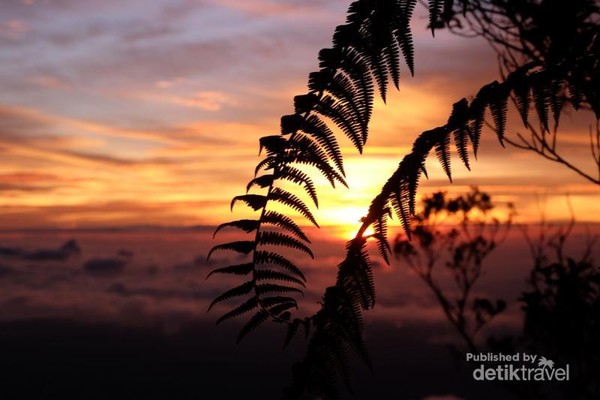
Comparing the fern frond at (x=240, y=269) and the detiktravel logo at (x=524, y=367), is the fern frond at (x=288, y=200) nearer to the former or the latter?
the fern frond at (x=240, y=269)

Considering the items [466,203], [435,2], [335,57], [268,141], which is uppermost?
[466,203]

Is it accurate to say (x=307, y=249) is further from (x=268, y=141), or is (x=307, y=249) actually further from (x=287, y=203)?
(x=268, y=141)

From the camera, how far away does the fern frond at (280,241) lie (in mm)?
1586

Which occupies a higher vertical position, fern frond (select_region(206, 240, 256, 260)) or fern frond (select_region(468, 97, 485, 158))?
fern frond (select_region(468, 97, 485, 158))

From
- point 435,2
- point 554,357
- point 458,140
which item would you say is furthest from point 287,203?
point 554,357

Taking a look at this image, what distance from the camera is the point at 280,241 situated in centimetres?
162

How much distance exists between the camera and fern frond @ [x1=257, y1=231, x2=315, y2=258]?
1586 millimetres

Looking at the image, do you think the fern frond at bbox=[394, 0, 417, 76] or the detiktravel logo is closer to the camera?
the fern frond at bbox=[394, 0, 417, 76]

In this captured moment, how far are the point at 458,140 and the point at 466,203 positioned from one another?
54.7 feet

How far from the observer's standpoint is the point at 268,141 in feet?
4.89

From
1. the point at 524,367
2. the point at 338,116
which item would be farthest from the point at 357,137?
the point at 524,367

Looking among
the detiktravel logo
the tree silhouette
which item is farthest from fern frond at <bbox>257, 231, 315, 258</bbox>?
the detiktravel logo

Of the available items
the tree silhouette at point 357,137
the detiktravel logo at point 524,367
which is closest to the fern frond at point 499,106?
the tree silhouette at point 357,137

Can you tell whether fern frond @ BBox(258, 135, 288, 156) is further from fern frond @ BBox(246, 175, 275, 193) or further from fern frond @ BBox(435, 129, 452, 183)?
fern frond @ BBox(435, 129, 452, 183)
